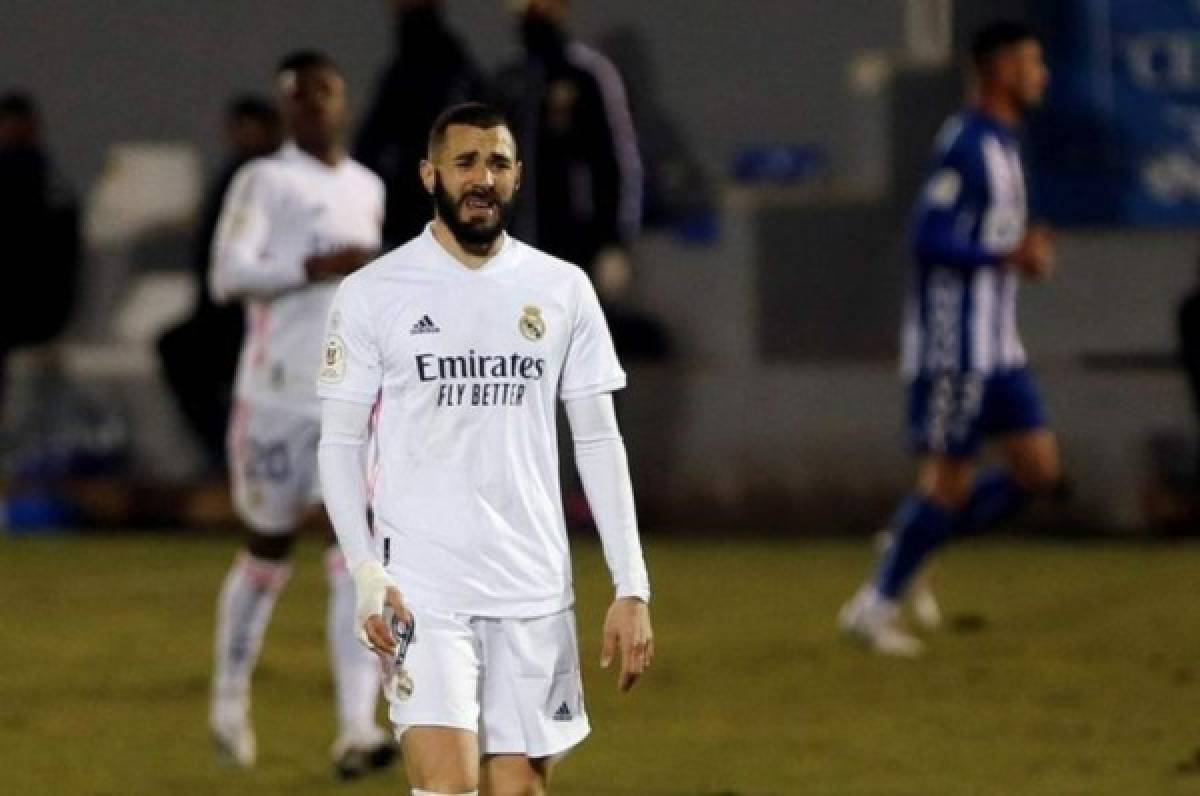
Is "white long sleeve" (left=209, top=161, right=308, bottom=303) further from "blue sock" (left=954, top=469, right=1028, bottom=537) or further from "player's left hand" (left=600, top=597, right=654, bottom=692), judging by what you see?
"blue sock" (left=954, top=469, right=1028, bottom=537)

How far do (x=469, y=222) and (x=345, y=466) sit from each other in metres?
0.56

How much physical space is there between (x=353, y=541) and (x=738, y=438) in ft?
38.9

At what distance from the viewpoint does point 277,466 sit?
407 inches

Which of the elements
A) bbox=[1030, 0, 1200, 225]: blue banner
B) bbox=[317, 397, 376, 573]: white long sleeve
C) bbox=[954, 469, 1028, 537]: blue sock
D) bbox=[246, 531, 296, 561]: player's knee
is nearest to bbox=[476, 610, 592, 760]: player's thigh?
bbox=[317, 397, 376, 573]: white long sleeve

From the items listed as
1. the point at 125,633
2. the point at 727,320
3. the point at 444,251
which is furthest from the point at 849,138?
the point at 444,251

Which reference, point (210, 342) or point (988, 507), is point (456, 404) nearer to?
point (988, 507)

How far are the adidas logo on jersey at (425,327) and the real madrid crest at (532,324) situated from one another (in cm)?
18

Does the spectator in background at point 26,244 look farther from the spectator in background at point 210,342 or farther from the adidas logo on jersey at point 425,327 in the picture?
the adidas logo on jersey at point 425,327

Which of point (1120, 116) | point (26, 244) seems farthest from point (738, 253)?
point (26, 244)

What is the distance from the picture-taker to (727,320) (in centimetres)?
1894

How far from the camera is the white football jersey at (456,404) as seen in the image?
22.5 feet

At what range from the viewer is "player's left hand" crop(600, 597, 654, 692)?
266 inches

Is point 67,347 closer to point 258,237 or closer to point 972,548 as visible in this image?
point 972,548

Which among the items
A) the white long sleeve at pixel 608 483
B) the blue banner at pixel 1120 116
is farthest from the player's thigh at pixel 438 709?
the blue banner at pixel 1120 116
